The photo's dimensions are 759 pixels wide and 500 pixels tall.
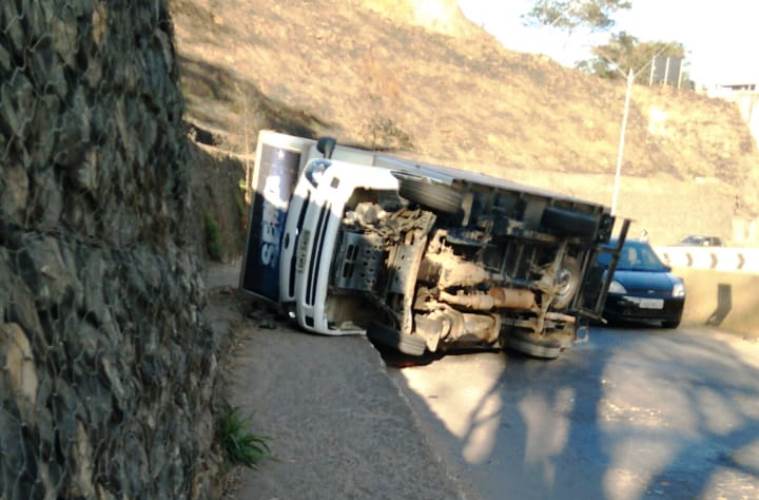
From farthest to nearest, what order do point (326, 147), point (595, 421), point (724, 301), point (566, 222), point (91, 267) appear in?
1. point (724, 301)
2. point (326, 147)
3. point (566, 222)
4. point (595, 421)
5. point (91, 267)

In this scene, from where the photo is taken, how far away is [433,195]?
35.7ft

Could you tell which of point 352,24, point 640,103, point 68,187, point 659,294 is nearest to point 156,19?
point 68,187

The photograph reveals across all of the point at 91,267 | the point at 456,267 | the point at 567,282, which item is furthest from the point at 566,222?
the point at 91,267

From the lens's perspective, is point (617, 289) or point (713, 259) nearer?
point (617, 289)

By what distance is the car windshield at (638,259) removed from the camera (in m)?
17.5

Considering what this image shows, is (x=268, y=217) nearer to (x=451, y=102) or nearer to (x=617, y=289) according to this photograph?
(x=617, y=289)

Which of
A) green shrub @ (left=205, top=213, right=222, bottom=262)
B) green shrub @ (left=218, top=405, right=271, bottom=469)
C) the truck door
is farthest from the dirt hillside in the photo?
green shrub @ (left=218, top=405, right=271, bottom=469)

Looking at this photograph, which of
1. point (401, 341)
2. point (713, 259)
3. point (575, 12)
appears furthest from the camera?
point (575, 12)

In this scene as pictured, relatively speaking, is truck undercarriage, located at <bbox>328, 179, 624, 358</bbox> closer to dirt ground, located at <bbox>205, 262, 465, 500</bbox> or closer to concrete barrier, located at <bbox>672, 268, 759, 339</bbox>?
dirt ground, located at <bbox>205, 262, 465, 500</bbox>

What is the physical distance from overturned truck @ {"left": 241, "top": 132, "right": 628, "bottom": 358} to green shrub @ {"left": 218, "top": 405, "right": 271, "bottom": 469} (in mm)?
4893

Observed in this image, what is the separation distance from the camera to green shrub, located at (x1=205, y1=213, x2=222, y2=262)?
20906mm

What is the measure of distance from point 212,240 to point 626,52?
250 feet

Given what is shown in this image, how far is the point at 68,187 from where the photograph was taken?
331 cm

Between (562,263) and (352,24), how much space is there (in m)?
50.4
